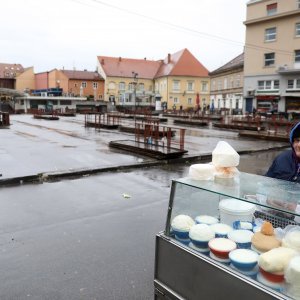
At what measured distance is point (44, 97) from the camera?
6781cm

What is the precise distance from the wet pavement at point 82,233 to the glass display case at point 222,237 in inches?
35.7

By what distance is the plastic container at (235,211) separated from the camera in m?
2.86

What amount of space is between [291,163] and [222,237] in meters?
1.14

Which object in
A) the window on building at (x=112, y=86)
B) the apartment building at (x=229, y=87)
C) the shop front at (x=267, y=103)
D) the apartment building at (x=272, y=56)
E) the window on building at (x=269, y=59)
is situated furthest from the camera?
the window on building at (x=112, y=86)

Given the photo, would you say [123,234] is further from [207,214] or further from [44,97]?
[44,97]

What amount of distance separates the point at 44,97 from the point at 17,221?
6604 centimetres

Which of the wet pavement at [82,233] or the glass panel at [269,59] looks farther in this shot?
the glass panel at [269,59]

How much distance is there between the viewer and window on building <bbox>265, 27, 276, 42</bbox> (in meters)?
38.5

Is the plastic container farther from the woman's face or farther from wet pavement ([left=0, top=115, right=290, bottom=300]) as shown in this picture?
wet pavement ([left=0, top=115, right=290, bottom=300])

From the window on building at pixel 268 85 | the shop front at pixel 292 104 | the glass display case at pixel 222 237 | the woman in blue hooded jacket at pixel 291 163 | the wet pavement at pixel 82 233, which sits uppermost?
the window on building at pixel 268 85

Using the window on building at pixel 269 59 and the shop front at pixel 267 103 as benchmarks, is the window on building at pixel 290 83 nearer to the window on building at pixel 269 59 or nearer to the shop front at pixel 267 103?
the shop front at pixel 267 103

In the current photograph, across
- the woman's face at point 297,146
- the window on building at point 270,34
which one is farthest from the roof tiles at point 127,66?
the woman's face at point 297,146

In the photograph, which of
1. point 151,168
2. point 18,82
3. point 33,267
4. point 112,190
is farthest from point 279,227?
point 18,82

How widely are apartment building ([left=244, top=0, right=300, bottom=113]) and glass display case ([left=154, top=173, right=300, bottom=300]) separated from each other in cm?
3533
